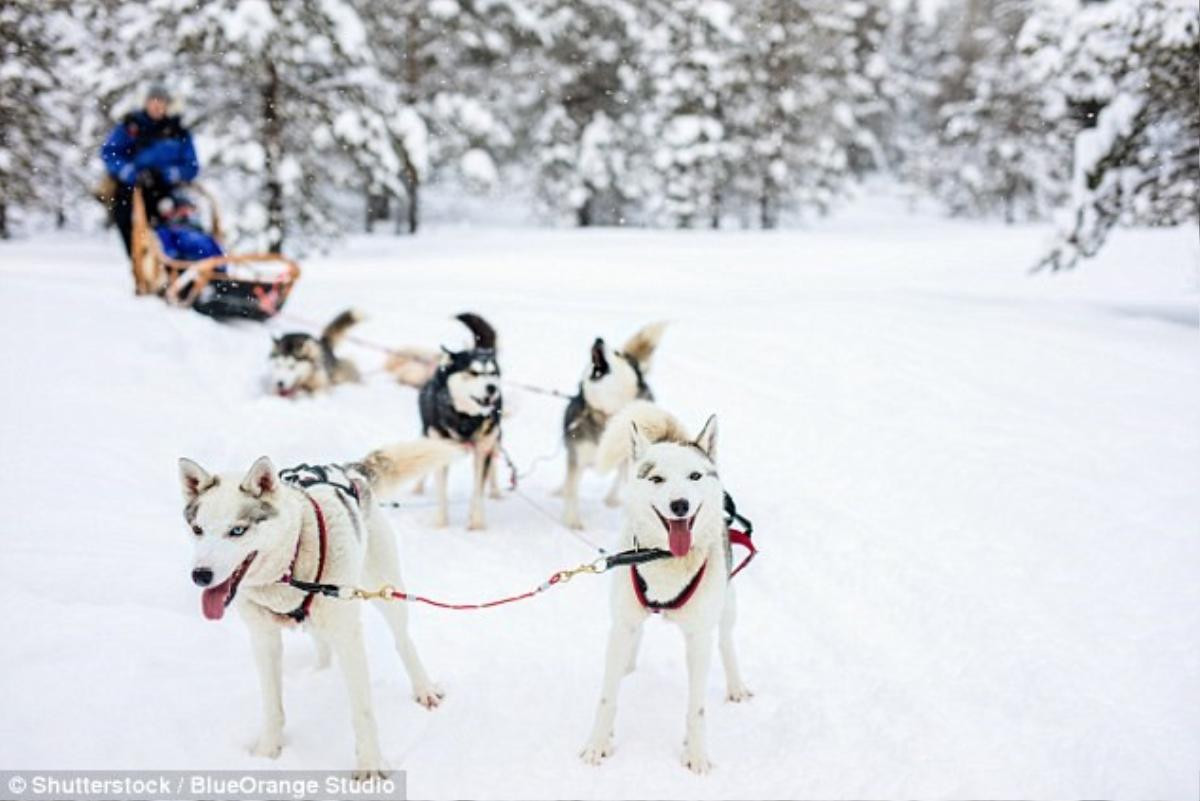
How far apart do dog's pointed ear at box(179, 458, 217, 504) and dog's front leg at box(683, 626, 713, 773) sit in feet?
5.64

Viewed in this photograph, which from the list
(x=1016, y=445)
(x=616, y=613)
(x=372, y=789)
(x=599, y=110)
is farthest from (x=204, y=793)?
(x=599, y=110)

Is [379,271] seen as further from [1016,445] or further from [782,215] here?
[782,215]

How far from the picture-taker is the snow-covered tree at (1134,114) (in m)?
7.08

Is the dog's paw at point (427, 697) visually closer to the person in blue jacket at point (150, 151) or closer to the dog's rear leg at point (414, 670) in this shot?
the dog's rear leg at point (414, 670)

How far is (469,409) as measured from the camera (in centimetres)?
499

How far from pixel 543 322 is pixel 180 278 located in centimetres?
401

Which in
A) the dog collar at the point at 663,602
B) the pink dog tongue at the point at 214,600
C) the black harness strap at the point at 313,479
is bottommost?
the dog collar at the point at 663,602

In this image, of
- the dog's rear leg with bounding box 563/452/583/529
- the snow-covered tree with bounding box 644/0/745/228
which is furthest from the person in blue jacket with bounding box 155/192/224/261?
the snow-covered tree with bounding box 644/0/745/228

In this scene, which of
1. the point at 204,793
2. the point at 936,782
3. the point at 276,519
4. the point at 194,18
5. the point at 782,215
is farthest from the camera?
the point at 782,215

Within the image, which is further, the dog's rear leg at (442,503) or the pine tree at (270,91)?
the pine tree at (270,91)

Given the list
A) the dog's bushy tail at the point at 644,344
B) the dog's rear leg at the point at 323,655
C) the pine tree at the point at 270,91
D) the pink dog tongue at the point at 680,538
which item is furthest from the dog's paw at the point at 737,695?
the pine tree at the point at 270,91

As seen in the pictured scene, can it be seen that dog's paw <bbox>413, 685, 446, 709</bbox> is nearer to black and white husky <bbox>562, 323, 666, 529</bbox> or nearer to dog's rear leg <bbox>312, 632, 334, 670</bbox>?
dog's rear leg <bbox>312, 632, 334, 670</bbox>

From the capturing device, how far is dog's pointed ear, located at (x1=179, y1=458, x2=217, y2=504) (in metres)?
2.47

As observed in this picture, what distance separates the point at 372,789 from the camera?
2.83m
